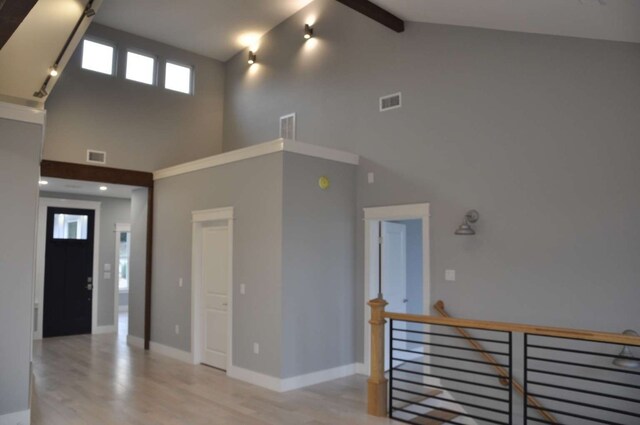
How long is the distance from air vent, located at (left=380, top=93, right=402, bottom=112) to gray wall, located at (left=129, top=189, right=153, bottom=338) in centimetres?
426

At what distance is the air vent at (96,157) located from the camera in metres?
7.43

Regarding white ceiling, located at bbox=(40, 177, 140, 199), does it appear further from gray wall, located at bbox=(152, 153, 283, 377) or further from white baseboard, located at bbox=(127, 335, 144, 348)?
white baseboard, located at bbox=(127, 335, 144, 348)

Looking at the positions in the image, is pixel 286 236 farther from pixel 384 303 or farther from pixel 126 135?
pixel 126 135

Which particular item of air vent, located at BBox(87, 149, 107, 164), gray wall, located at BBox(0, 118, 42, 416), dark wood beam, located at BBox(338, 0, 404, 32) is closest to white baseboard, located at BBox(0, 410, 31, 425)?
gray wall, located at BBox(0, 118, 42, 416)

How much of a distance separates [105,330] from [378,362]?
6781 millimetres

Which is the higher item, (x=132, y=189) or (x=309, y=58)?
(x=309, y=58)

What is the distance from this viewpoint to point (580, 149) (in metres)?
4.61

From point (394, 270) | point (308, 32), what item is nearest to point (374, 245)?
point (394, 270)

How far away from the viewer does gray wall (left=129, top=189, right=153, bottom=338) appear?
8.02 metres

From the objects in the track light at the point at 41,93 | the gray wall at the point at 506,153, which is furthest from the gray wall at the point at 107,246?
the gray wall at the point at 506,153

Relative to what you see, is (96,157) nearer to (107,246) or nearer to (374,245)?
(107,246)

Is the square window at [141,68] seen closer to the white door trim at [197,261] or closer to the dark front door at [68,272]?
the white door trim at [197,261]

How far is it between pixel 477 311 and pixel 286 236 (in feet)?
7.40

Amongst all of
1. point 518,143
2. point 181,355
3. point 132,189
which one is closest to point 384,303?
point 518,143
